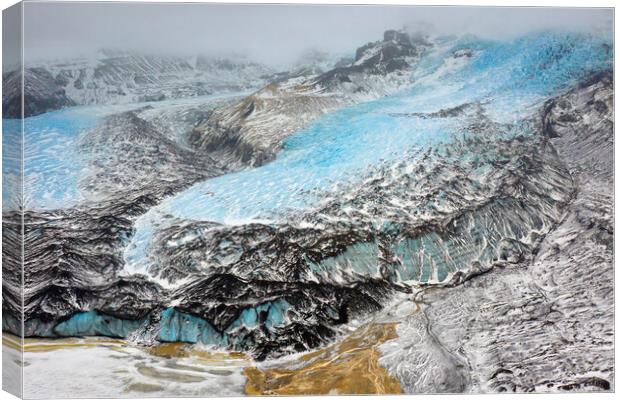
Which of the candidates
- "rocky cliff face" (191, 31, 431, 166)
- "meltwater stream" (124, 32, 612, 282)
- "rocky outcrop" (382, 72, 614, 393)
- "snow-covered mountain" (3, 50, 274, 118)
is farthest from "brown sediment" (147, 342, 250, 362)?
"snow-covered mountain" (3, 50, 274, 118)

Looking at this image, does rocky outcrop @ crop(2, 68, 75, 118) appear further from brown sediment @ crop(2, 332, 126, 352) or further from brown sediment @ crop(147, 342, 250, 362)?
brown sediment @ crop(147, 342, 250, 362)

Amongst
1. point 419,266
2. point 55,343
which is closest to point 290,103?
point 419,266

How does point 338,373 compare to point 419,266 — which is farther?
point 419,266

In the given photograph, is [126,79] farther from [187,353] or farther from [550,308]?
[550,308]

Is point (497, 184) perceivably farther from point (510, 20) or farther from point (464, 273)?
point (510, 20)

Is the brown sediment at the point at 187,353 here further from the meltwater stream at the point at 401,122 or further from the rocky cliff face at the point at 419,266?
the meltwater stream at the point at 401,122
